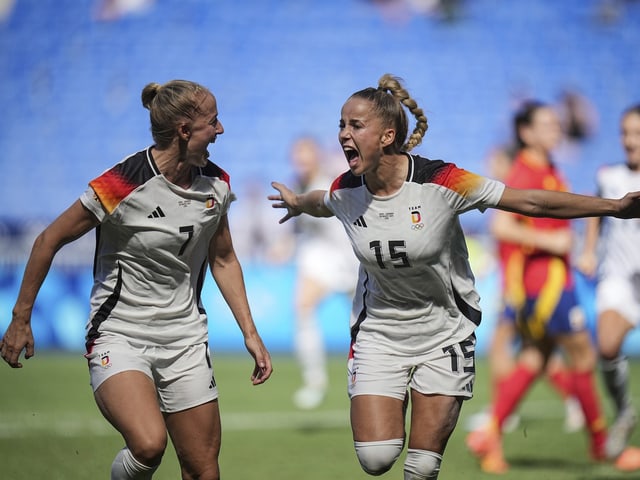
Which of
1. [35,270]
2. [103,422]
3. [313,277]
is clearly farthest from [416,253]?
[313,277]

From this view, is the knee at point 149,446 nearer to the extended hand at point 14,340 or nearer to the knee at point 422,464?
the extended hand at point 14,340

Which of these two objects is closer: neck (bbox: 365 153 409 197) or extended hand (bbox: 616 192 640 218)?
extended hand (bbox: 616 192 640 218)

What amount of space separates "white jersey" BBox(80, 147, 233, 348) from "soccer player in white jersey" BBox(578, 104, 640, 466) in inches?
148

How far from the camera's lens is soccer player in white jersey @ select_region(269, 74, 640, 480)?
5.14 metres

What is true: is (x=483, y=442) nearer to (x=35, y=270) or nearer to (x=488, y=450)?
(x=488, y=450)

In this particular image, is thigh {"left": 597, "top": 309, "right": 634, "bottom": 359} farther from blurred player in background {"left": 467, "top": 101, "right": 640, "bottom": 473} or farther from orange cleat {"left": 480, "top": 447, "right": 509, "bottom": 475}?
orange cleat {"left": 480, "top": 447, "right": 509, "bottom": 475}

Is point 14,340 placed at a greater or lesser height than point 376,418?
greater

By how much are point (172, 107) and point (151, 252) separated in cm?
72

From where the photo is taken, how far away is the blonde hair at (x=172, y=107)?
16.4 feet

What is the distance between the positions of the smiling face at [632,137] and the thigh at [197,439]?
174 inches

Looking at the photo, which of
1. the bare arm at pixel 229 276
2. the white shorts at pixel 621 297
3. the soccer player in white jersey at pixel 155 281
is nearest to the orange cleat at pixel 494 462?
the white shorts at pixel 621 297

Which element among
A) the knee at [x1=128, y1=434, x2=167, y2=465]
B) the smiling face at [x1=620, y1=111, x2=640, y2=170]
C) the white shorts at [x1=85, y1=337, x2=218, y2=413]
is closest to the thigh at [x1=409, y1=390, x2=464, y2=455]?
the white shorts at [x1=85, y1=337, x2=218, y2=413]

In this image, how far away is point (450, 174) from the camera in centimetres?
516

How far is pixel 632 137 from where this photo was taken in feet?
26.3
